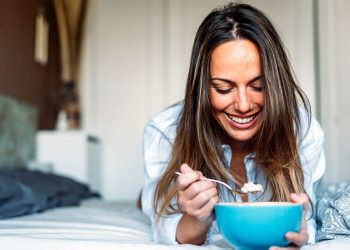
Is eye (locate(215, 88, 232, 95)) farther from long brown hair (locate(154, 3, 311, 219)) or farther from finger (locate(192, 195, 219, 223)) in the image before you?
finger (locate(192, 195, 219, 223))

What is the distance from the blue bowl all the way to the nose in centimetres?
34

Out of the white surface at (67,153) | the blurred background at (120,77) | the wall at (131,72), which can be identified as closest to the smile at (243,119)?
the blurred background at (120,77)

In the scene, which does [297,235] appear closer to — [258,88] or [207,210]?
[207,210]

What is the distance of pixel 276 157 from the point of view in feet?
4.00

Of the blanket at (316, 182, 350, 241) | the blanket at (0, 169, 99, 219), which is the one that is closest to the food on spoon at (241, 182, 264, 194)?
the blanket at (316, 182, 350, 241)

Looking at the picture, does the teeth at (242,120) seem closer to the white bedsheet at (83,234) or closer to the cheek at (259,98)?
the cheek at (259,98)

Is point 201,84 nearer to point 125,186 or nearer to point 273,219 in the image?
point 273,219

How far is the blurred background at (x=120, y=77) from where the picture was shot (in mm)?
3270

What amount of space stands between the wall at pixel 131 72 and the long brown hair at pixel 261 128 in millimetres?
2739

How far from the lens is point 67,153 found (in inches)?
142

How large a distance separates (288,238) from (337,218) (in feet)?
1.49

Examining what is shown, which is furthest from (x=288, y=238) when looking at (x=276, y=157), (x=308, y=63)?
(x=308, y=63)

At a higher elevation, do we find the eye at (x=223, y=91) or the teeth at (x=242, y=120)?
the eye at (x=223, y=91)

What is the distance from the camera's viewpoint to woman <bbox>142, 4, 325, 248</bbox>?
1.14 metres
